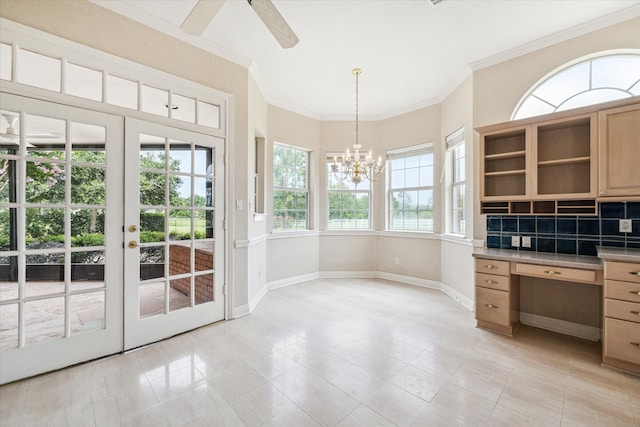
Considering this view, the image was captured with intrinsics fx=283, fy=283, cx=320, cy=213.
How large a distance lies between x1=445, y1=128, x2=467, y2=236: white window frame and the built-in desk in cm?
108

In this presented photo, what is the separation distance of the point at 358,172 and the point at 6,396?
12.4 feet

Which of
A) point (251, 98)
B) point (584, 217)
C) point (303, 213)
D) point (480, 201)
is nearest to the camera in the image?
point (584, 217)

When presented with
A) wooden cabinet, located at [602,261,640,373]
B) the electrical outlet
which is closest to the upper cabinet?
the electrical outlet

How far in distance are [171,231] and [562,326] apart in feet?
13.4

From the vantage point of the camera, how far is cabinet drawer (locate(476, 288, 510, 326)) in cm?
283

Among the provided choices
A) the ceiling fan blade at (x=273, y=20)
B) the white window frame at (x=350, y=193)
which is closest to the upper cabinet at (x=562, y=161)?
the white window frame at (x=350, y=193)

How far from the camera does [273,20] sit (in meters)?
1.74

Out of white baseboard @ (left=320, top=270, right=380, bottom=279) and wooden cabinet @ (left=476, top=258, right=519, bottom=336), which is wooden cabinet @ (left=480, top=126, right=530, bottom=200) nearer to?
wooden cabinet @ (left=476, top=258, right=519, bottom=336)

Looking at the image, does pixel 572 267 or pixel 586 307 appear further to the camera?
pixel 586 307

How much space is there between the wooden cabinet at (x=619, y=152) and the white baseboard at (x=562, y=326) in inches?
52.1

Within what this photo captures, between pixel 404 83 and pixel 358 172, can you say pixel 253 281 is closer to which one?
pixel 358 172

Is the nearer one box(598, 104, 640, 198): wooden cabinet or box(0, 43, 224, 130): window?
box(0, 43, 224, 130): window

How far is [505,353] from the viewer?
8.18 ft

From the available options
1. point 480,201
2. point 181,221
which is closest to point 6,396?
point 181,221
